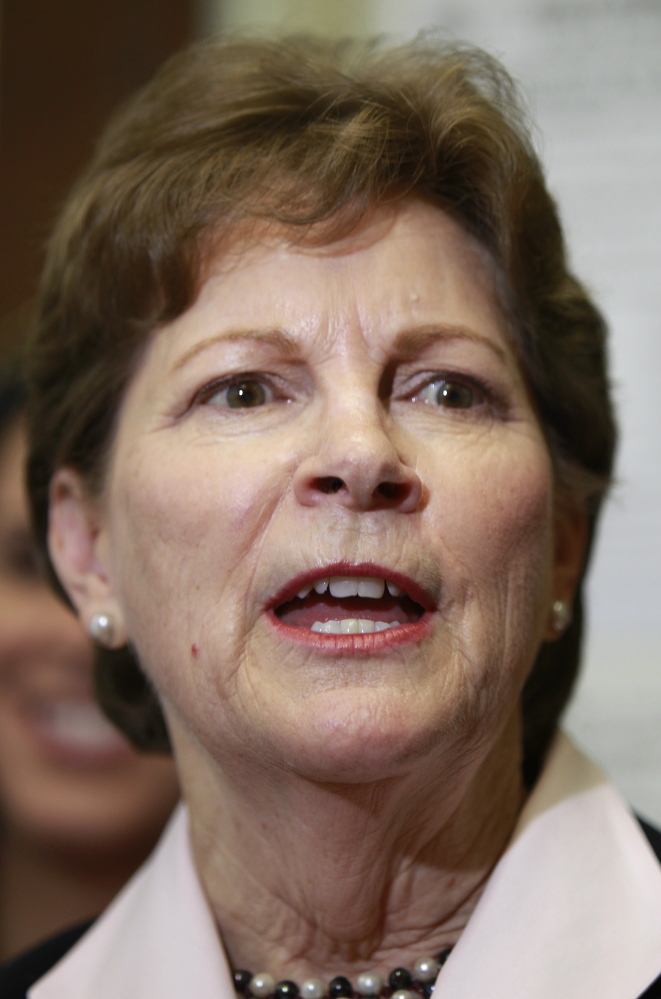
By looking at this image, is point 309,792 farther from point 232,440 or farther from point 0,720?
point 0,720

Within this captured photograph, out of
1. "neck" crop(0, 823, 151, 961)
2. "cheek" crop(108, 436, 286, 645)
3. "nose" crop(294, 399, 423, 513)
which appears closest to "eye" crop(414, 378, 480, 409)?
"nose" crop(294, 399, 423, 513)

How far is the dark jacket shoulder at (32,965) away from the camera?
155 cm

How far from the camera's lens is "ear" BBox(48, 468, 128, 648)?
5.15ft

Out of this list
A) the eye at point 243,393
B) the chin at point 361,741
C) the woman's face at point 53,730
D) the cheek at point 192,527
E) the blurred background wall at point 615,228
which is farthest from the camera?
the blurred background wall at point 615,228

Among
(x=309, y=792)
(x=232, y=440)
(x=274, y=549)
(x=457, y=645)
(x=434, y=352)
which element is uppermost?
(x=434, y=352)

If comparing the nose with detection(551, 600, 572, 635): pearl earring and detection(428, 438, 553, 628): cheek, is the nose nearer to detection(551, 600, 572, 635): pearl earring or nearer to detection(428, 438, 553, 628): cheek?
detection(428, 438, 553, 628): cheek

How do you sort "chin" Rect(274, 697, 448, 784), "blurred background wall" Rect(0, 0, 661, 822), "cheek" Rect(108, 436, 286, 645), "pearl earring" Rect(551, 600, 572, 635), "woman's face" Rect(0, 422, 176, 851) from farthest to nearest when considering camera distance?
"blurred background wall" Rect(0, 0, 661, 822) < "woman's face" Rect(0, 422, 176, 851) < "pearl earring" Rect(551, 600, 572, 635) < "cheek" Rect(108, 436, 286, 645) < "chin" Rect(274, 697, 448, 784)

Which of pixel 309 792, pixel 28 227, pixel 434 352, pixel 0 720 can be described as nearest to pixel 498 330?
pixel 434 352

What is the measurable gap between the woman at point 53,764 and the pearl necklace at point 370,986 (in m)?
0.97

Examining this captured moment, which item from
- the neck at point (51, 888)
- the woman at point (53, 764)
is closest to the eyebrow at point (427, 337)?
the woman at point (53, 764)

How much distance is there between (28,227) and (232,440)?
170 cm

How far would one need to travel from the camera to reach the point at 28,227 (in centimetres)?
276

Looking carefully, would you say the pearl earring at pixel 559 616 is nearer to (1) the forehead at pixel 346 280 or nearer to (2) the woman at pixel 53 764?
(1) the forehead at pixel 346 280

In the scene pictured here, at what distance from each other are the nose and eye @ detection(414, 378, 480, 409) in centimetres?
13
